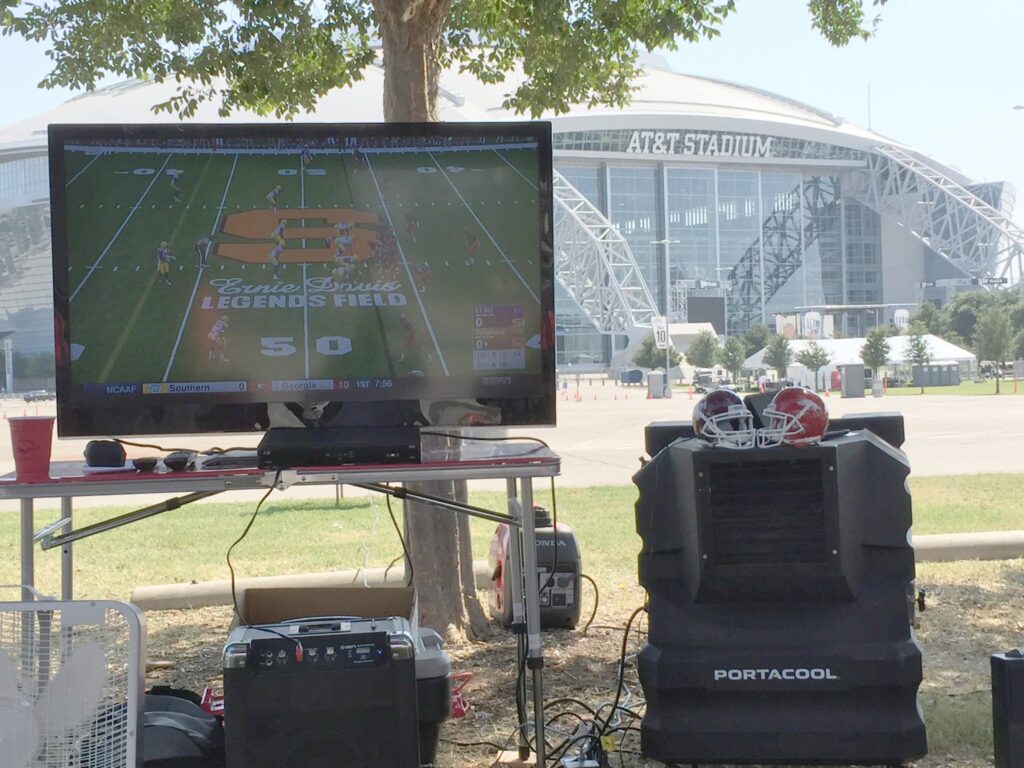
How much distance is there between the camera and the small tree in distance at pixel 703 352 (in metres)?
69.8

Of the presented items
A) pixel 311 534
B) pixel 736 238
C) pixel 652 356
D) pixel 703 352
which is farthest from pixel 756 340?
pixel 311 534

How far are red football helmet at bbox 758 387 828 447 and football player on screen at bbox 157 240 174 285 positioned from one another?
204 cm

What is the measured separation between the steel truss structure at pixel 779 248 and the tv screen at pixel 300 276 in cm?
10107

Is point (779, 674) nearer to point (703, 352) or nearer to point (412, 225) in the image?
point (412, 225)

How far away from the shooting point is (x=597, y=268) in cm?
8388

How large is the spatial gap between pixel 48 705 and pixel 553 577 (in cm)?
312

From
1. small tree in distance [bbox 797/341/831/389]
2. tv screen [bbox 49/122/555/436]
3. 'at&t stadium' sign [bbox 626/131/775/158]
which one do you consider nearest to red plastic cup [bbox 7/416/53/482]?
tv screen [bbox 49/122/555/436]

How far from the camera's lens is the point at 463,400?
3.76 m

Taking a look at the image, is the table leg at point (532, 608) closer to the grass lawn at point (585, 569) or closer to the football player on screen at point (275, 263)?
the grass lawn at point (585, 569)

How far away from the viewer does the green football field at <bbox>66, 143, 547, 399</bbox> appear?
11.9 ft

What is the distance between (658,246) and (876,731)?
310ft

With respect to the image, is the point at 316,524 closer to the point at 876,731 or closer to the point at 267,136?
the point at 267,136

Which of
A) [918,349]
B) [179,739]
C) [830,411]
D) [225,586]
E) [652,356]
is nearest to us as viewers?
[179,739]

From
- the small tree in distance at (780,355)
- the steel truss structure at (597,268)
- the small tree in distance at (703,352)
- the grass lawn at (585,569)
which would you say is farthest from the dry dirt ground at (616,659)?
the steel truss structure at (597,268)
